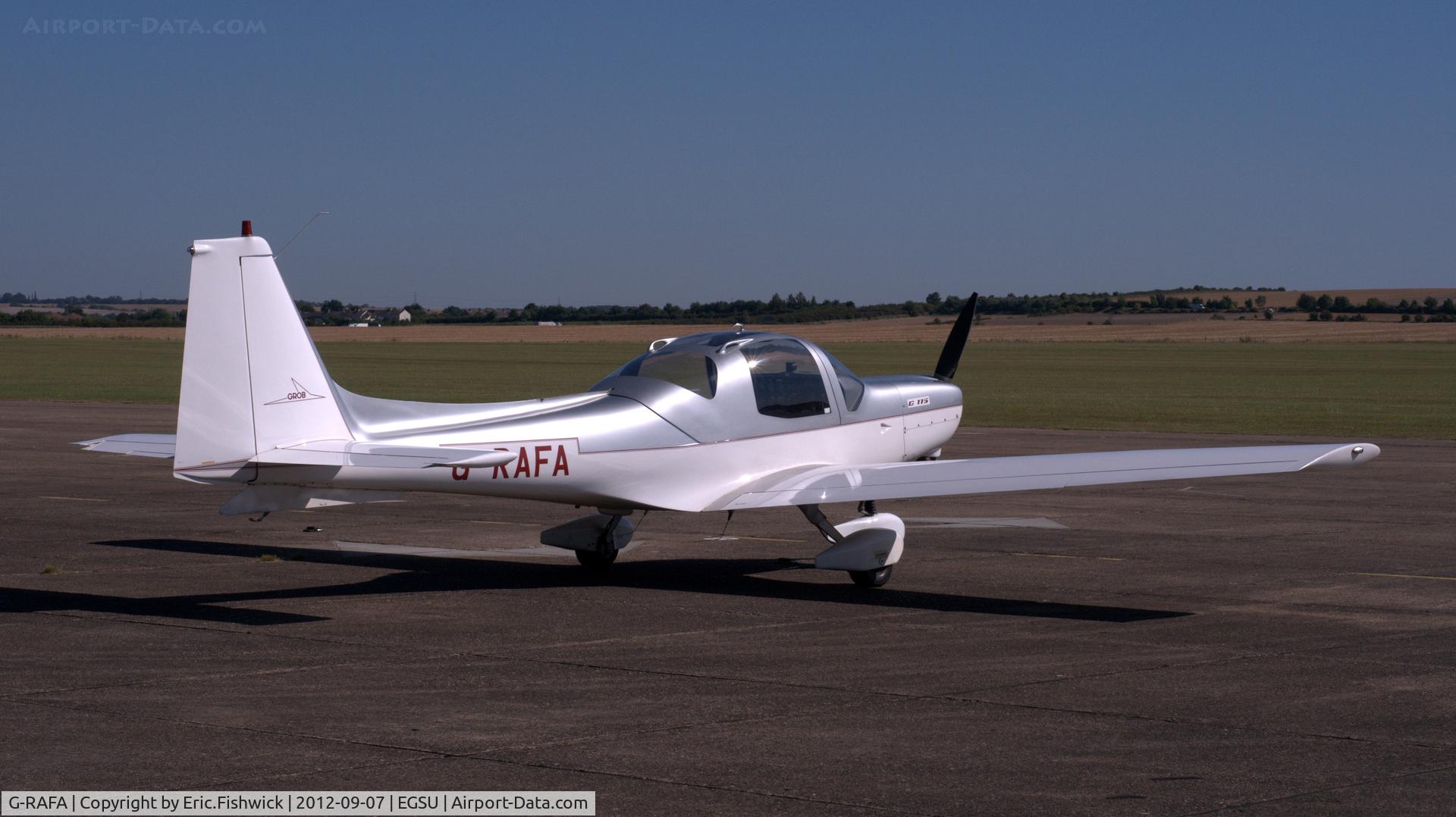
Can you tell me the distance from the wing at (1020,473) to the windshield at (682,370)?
2.91 feet

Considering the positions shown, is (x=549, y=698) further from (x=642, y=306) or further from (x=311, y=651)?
(x=642, y=306)

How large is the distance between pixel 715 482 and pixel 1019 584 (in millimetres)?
2641

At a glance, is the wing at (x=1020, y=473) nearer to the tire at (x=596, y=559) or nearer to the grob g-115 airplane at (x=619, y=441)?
the grob g-115 airplane at (x=619, y=441)

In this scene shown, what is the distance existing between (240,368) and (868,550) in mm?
4935

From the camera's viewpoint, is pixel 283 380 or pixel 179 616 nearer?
pixel 283 380

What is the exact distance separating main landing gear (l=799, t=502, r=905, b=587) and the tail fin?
4066mm

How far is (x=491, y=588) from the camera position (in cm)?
1195

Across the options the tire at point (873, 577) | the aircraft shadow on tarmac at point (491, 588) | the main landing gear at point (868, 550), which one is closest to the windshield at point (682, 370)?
the main landing gear at point (868, 550)

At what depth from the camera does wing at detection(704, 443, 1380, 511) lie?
1082 cm

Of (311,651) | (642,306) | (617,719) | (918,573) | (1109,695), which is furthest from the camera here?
(642,306)

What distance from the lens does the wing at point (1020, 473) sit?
1082 centimetres

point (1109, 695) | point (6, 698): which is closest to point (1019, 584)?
point (1109, 695)

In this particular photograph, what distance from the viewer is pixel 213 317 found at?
31.1 feet

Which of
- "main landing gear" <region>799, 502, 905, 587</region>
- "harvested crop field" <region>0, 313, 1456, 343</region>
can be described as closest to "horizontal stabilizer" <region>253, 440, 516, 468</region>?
"main landing gear" <region>799, 502, 905, 587</region>
